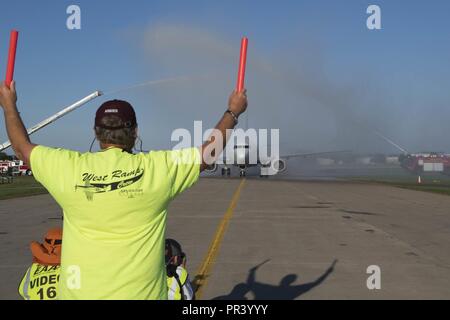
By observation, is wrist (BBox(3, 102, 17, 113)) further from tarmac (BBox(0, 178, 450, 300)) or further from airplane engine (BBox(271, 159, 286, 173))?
airplane engine (BBox(271, 159, 286, 173))

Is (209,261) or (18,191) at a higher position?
(209,261)

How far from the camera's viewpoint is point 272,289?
299 inches

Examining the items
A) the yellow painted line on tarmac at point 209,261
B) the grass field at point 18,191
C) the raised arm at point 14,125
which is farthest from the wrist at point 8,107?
the grass field at point 18,191

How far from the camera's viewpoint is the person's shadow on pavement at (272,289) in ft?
23.5

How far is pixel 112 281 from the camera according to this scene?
2523 mm

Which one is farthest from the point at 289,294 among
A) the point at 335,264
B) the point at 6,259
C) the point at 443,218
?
the point at 443,218

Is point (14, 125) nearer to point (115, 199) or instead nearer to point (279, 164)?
point (115, 199)

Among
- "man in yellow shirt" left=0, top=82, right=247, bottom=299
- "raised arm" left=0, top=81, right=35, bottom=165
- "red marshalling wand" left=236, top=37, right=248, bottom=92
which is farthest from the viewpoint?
"raised arm" left=0, top=81, right=35, bottom=165

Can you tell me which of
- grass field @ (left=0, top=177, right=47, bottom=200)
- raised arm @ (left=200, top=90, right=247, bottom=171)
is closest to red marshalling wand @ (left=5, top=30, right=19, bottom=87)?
raised arm @ (left=200, top=90, right=247, bottom=171)

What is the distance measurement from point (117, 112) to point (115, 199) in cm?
46

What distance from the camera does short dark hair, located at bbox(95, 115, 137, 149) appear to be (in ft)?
8.75

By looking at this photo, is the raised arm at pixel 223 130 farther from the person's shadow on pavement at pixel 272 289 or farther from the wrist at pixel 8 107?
the person's shadow on pavement at pixel 272 289

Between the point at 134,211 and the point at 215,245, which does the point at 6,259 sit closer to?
the point at 215,245

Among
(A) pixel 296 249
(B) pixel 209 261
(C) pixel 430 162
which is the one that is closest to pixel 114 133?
(B) pixel 209 261
